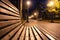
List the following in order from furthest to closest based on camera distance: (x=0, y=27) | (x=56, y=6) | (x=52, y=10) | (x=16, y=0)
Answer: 1. (x=56, y=6)
2. (x=52, y=10)
3. (x=16, y=0)
4. (x=0, y=27)

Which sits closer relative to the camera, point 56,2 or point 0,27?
point 0,27

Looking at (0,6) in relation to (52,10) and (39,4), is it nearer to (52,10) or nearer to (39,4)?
(52,10)

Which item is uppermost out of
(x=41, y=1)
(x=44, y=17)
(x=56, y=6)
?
(x=41, y=1)

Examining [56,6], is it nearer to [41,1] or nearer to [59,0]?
[59,0]

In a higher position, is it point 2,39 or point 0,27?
point 0,27

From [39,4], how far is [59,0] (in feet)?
84.2

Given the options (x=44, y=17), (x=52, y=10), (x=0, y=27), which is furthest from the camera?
(x=44, y=17)

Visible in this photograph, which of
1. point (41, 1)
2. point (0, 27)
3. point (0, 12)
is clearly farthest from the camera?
point (41, 1)

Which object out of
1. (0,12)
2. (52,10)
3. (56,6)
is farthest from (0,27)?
(56,6)

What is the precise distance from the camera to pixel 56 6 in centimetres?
2388

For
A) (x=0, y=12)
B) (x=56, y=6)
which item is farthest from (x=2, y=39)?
(x=56, y=6)

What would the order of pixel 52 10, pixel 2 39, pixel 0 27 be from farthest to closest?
pixel 52 10 < pixel 0 27 < pixel 2 39

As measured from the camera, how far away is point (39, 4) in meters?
50.0

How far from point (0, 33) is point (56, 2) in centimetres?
2270
